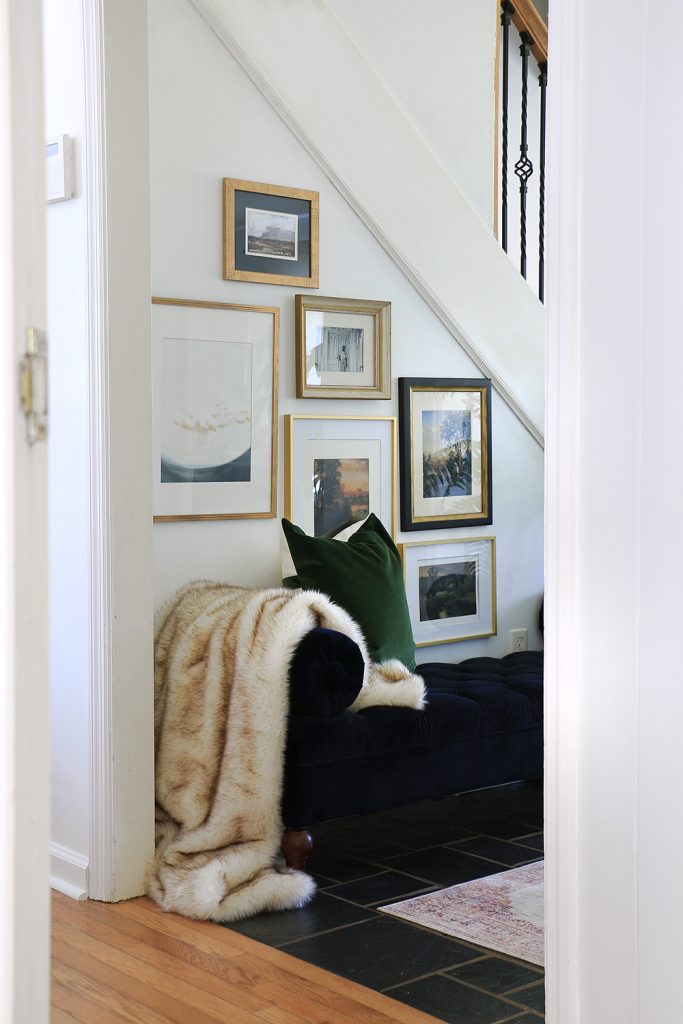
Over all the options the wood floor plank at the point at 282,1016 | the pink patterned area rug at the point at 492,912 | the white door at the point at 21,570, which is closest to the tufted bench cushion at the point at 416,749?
the pink patterned area rug at the point at 492,912

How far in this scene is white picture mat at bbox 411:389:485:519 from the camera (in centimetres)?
470

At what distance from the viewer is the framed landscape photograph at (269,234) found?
13.4 feet

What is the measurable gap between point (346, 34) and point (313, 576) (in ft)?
6.92

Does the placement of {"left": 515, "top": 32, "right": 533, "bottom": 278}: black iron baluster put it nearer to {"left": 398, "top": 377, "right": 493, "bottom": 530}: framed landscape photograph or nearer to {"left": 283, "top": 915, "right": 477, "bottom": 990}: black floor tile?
{"left": 398, "top": 377, "right": 493, "bottom": 530}: framed landscape photograph

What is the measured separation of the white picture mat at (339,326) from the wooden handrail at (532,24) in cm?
177

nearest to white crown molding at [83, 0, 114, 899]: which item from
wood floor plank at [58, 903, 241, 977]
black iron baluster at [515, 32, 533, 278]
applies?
wood floor plank at [58, 903, 241, 977]

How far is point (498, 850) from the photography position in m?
3.72

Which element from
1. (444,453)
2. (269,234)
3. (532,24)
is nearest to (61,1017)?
(269,234)

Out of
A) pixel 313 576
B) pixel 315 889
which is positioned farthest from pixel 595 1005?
pixel 313 576

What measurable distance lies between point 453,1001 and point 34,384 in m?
1.91

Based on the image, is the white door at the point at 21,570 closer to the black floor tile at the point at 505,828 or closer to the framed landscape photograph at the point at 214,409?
the framed landscape photograph at the point at 214,409

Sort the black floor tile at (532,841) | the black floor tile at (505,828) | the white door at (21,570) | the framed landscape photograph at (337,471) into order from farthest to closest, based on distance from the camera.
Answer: the framed landscape photograph at (337,471) → the black floor tile at (505,828) → the black floor tile at (532,841) → the white door at (21,570)

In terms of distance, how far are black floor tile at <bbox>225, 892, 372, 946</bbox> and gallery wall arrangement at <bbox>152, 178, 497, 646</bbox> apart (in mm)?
1410

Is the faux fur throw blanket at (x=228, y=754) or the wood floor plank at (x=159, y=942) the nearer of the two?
the wood floor plank at (x=159, y=942)
